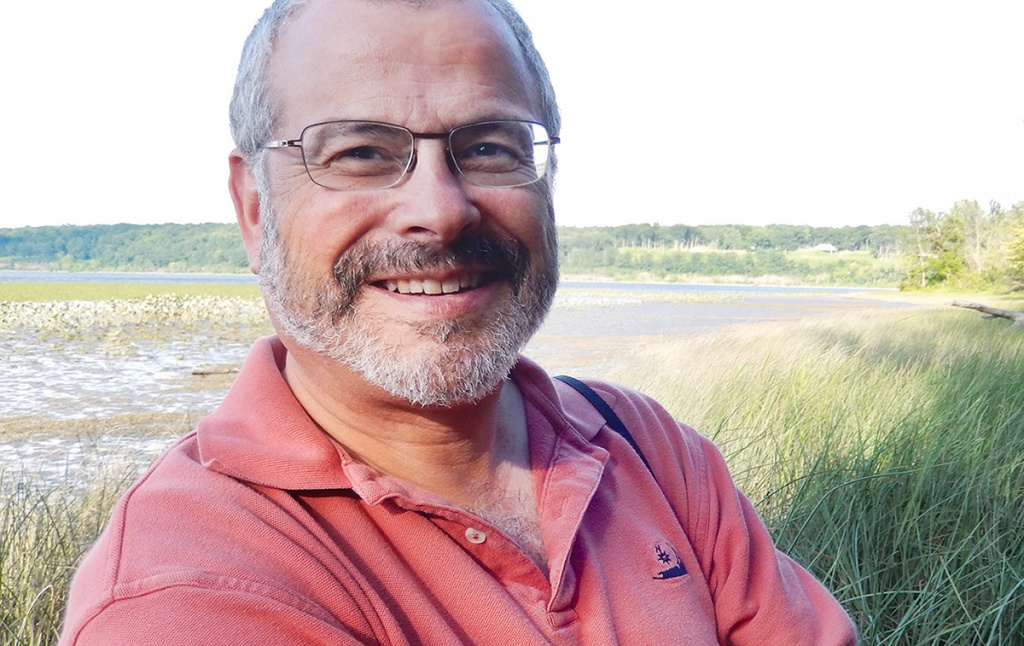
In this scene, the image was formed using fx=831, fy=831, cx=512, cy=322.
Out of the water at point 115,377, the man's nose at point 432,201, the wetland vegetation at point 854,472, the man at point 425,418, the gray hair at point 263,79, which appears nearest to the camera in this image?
the man at point 425,418

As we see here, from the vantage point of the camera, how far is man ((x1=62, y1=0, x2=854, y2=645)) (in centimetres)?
104

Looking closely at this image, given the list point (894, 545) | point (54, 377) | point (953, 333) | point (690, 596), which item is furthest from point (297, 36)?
point (54, 377)

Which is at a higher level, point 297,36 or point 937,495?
point 297,36

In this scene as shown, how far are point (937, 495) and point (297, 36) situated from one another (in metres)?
2.94

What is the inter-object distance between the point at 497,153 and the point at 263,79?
0.41 metres

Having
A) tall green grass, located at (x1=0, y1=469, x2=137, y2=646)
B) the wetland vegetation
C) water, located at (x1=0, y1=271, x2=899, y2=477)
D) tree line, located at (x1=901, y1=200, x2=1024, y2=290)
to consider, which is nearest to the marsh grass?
water, located at (x1=0, y1=271, x2=899, y2=477)

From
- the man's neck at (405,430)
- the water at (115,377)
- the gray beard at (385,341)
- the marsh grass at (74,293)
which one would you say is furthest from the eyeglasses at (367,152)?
the marsh grass at (74,293)

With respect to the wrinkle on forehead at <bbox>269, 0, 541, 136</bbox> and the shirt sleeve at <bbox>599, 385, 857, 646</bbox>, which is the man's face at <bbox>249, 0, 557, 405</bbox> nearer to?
the wrinkle on forehead at <bbox>269, 0, 541, 136</bbox>

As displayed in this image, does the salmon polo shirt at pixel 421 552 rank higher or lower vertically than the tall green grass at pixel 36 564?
higher

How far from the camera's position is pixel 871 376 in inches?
215

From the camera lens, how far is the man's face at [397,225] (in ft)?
4.17

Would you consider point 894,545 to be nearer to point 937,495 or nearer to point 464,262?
point 937,495

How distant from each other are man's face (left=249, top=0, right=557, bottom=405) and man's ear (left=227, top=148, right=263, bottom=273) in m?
0.12

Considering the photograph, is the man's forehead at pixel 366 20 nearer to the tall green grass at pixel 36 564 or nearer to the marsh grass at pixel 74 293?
the tall green grass at pixel 36 564
